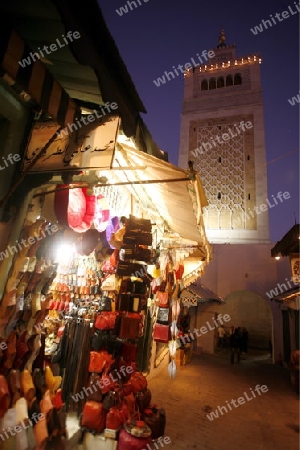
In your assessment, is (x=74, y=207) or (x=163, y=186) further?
(x=163, y=186)

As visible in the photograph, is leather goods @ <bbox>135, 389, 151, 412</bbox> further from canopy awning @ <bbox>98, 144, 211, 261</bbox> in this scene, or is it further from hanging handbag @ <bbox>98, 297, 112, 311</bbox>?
canopy awning @ <bbox>98, 144, 211, 261</bbox>

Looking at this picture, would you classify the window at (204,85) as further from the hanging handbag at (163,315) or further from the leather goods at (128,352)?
the leather goods at (128,352)

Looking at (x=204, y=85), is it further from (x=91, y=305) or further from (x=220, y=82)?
(x=91, y=305)

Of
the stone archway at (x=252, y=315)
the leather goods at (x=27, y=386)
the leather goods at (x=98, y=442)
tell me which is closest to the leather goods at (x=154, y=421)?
the leather goods at (x=98, y=442)

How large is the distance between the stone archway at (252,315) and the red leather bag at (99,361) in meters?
15.6

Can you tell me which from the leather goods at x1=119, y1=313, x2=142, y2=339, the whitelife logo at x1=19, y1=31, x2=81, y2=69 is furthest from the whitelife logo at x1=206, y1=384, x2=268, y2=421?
the whitelife logo at x1=19, y1=31, x2=81, y2=69

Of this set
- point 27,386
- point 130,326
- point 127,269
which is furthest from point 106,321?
point 27,386

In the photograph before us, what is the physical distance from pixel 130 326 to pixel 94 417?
1.62 meters

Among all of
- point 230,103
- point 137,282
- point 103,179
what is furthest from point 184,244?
point 230,103

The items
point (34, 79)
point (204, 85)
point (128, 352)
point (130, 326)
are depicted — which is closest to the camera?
point (34, 79)

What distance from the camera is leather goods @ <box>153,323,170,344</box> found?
18.2ft

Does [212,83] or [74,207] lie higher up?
[212,83]

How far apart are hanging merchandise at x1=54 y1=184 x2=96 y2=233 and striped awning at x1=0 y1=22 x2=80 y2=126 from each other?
3.19 ft

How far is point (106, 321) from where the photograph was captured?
4.82 meters
